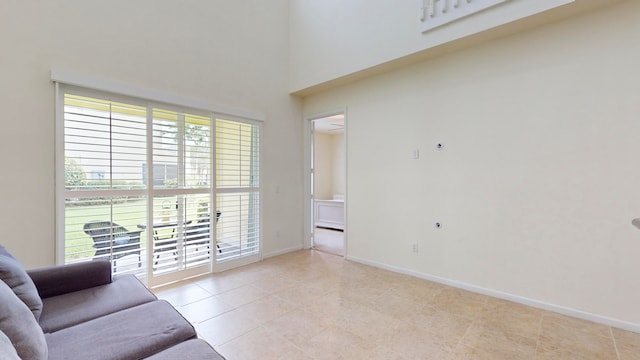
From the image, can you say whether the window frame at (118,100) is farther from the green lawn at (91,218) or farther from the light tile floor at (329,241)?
the light tile floor at (329,241)

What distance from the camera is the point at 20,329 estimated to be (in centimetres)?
107

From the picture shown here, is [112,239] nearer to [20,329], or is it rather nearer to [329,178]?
[20,329]

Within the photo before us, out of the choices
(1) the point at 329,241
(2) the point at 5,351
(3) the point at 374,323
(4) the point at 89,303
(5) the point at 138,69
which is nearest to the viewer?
(2) the point at 5,351

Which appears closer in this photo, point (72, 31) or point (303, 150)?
point (72, 31)

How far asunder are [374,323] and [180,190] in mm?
2555

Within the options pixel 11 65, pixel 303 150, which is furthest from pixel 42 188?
pixel 303 150

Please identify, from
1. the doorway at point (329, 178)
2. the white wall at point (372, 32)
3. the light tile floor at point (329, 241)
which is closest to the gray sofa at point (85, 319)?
the light tile floor at point (329, 241)

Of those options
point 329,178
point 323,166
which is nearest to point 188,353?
point 323,166

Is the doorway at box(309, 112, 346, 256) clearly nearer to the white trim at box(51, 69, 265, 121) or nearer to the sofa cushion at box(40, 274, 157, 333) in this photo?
the white trim at box(51, 69, 265, 121)

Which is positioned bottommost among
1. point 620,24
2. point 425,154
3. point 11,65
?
point 425,154

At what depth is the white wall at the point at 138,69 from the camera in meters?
2.33

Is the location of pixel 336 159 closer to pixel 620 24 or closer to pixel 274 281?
pixel 274 281

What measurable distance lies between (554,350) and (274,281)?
261cm

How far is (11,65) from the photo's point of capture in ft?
7.57
